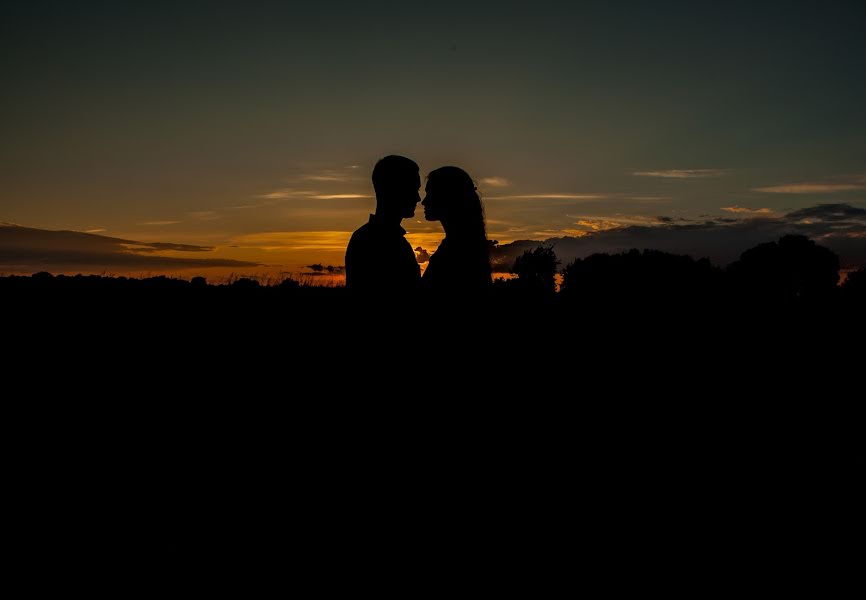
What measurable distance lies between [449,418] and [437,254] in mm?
1547

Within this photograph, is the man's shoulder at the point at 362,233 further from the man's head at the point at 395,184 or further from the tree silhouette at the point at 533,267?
the tree silhouette at the point at 533,267

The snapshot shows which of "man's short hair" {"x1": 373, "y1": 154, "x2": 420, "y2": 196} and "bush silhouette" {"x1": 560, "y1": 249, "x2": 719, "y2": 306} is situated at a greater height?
"man's short hair" {"x1": 373, "y1": 154, "x2": 420, "y2": 196}

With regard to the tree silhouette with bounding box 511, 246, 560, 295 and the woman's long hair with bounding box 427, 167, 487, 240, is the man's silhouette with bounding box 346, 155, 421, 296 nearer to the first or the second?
the woman's long hair with bounding box 427, 167, 487, 240

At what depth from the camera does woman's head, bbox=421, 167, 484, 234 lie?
20.3 ft

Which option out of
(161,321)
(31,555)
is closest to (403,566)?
(31,555)

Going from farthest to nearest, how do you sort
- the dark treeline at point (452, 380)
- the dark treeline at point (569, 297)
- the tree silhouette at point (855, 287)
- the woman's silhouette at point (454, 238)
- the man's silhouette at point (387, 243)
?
the tree silhouette at point (855, 287), the dark treeline at point (569, 297), the woman's silhouette at point (454, 238), the dark treeline at point (452, 380), the man's silhouette at point (387, 243)

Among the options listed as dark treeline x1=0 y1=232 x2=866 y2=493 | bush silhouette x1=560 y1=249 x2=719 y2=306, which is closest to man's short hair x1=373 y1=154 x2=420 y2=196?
dark treeline x1=0 y1=232 x2=866 y2=493

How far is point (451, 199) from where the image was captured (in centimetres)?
619

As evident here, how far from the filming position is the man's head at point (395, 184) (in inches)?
231

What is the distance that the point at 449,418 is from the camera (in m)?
6.04

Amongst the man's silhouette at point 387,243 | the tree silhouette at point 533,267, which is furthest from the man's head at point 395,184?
the tree silhouette at point 533,267

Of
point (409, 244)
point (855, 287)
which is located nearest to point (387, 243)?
point (409, 244)

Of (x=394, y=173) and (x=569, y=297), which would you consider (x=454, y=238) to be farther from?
(x=569, y=297)

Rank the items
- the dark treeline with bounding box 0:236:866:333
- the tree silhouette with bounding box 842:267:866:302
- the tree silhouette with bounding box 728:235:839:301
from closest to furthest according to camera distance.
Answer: the dark treeline with bounding box 0:236:866:333
the tree silhouette with bounding box 842:267:866:302
the tree silhouette with bounding box 728:235:839:301
